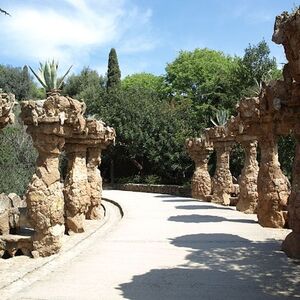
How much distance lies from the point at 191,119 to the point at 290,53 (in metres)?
28.6

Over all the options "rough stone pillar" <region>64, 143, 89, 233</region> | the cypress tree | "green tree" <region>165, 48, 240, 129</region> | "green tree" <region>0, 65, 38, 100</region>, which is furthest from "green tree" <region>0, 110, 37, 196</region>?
"green tree" <region>0, 65, 38, 100</region>

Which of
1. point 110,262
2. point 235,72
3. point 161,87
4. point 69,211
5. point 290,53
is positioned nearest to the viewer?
point 290,53

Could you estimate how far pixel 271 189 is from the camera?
11.5 meters

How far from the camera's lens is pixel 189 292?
618 centimetres

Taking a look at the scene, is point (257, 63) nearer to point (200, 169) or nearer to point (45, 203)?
point (200, 169)

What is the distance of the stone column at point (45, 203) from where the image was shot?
882 centimetres

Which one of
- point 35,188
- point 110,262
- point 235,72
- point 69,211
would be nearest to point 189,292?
point 110,262

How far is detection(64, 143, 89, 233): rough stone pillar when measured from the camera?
1152cm

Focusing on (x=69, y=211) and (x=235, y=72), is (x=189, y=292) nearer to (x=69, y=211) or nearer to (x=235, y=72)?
(x=69, y=211)

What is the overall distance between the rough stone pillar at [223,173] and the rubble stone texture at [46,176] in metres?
12.1

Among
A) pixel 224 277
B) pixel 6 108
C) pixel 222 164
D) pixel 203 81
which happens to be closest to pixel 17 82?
pixel 203 81

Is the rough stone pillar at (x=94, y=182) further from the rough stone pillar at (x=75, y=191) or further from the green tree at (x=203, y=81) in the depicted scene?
the green tree at (x=203, y=81)

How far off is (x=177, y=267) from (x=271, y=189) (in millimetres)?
4830

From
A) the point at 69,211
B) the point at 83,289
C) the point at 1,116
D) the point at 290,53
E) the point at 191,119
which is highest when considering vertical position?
the point at 191,119
